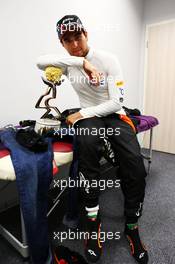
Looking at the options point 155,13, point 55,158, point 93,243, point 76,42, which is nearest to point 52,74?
point 76,42

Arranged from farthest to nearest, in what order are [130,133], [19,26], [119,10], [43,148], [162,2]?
[162,2], [119,10], [19,26], [130,133], [43,148]

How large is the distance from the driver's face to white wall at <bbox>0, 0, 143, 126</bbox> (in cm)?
50

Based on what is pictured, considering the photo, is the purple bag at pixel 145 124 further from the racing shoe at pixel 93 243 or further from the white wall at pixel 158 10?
the white wall at pixel 158 10

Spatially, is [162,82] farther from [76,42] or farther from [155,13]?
[76,42]

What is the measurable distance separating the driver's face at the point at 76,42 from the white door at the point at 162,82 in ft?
6.24

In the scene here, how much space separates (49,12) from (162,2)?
5.82 feet

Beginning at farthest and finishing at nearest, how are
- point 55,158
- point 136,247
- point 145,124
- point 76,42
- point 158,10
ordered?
point 158,10, point 145,124, point 76,42, point 136,247, point 55,158

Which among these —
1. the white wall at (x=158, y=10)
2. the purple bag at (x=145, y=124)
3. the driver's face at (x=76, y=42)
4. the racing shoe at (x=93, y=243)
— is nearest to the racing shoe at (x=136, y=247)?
the racing shoe at (x=93, y=243)

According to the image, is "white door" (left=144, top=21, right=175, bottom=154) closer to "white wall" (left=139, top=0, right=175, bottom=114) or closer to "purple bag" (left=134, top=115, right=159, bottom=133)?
"white wall" (left=139, top=0, right=175, bottom=114)

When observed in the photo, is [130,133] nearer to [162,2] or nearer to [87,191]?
[87,191]

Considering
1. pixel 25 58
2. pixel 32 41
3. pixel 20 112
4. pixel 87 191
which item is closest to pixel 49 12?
pixel 32 41

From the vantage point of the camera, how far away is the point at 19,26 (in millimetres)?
1620

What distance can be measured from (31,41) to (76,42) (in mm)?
592

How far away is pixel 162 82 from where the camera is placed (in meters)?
2.98
